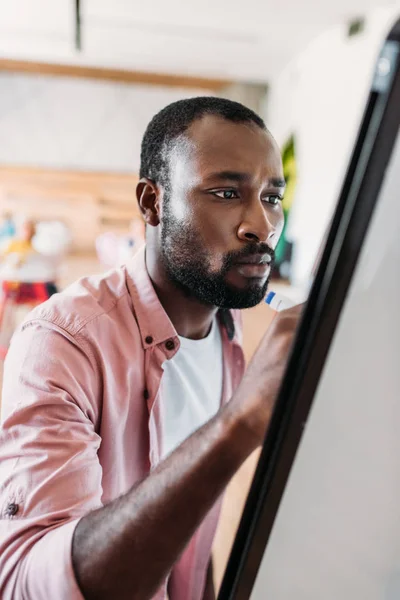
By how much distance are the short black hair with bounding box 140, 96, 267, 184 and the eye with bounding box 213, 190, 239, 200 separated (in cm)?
7

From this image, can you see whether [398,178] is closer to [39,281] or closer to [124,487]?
[124,487]

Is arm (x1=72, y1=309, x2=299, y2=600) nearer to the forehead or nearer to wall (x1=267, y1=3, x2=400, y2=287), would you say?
the forehead

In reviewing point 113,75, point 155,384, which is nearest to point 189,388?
point 155,384

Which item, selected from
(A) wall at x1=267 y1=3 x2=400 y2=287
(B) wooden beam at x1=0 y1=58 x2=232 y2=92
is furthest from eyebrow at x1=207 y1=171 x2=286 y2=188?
(B) wooden beam at x1=0 y1=58 x2=232 y2=92

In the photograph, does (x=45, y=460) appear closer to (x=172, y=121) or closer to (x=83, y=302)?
(x=83, y=302)

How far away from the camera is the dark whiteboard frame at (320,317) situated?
0.66 ft

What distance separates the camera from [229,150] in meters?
0.46

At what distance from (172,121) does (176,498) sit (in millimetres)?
386

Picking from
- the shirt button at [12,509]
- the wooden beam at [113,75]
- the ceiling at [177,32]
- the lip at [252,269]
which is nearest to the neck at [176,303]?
the lip at [252,269]

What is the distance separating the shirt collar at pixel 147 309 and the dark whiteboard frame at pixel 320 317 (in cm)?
29

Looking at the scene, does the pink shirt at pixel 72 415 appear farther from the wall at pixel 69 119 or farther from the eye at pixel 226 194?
the wall at pixel 69 119

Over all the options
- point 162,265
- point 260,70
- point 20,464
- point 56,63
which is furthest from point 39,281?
point 260,70

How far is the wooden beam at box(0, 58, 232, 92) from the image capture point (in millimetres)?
1561

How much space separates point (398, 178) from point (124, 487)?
44 cm
